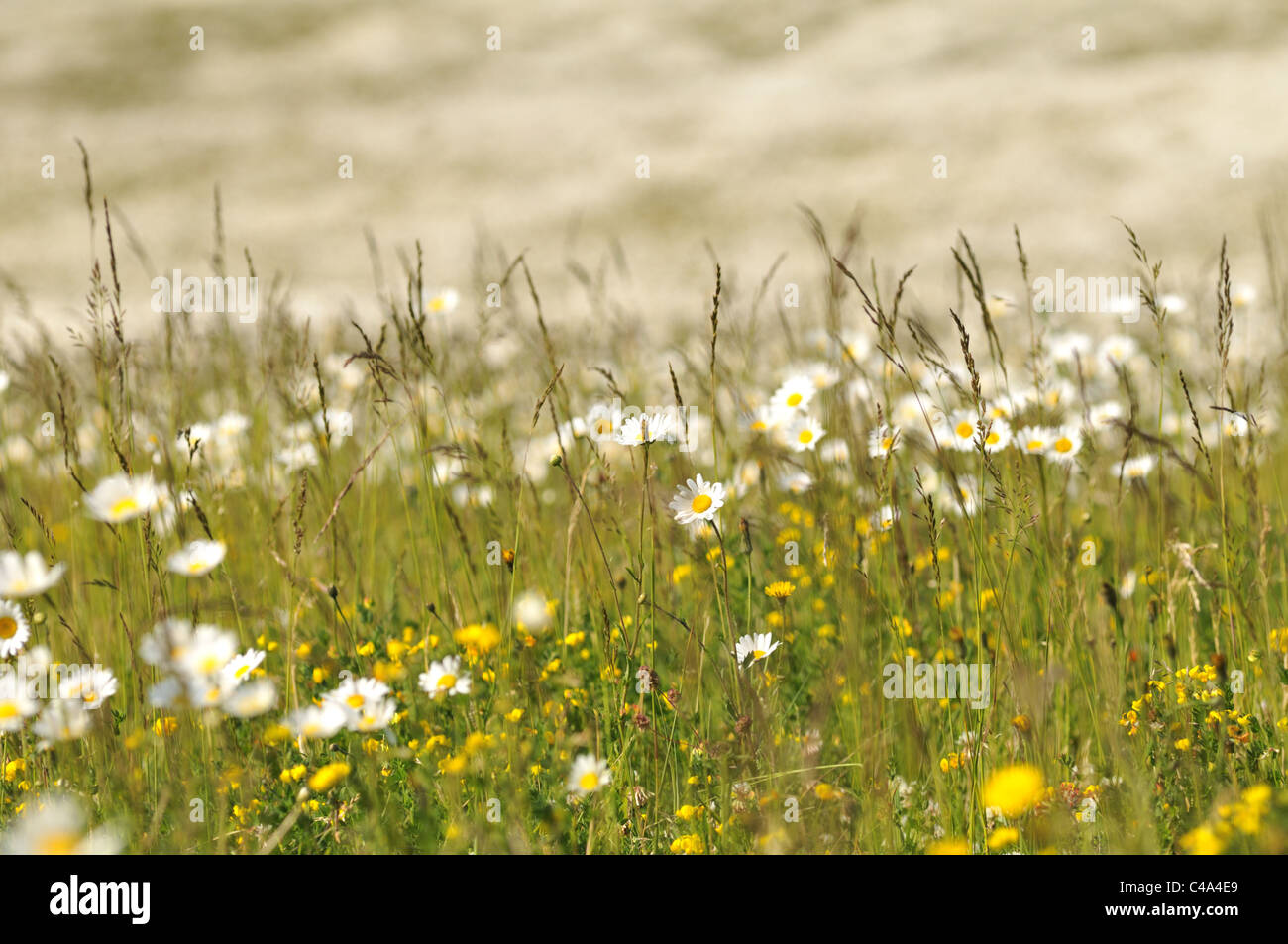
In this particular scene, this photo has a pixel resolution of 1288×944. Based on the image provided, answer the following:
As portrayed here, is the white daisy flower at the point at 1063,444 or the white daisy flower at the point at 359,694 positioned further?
the white daisy flower at the point at 1063,444

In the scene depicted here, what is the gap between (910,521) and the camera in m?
2.77

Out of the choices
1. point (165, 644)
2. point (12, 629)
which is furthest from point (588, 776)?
point (12, 629)

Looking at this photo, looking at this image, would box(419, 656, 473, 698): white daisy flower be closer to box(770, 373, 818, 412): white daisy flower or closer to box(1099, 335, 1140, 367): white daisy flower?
box(770, 373, 818, 412): white daisy flower

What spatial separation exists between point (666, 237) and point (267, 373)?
1002 cm

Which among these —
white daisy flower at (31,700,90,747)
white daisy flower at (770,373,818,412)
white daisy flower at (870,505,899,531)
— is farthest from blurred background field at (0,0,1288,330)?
white daisy flower at (31,700,90,747)

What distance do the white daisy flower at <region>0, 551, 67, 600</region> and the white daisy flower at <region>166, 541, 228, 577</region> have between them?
0.66 feet

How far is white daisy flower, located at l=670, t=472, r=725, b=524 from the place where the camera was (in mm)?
2064

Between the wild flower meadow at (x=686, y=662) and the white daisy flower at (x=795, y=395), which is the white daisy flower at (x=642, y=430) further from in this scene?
the white daisy flower at (x=795, y=395)

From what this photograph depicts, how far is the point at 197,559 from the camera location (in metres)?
2.01

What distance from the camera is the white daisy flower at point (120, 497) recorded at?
6.14ft

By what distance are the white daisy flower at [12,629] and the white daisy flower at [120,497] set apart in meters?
0.34

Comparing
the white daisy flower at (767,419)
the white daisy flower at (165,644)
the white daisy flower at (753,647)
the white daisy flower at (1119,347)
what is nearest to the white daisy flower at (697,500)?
the white daisy flower at (753,647)
